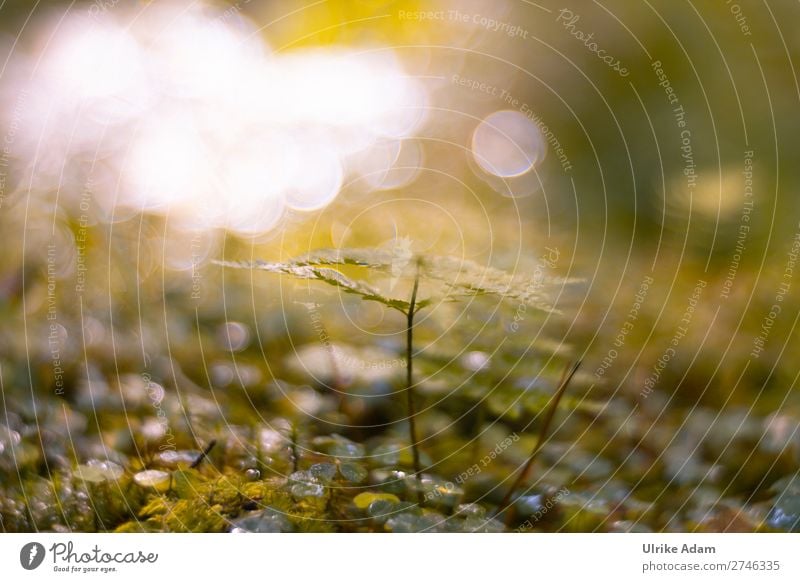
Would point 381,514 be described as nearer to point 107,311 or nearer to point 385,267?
point 385,267

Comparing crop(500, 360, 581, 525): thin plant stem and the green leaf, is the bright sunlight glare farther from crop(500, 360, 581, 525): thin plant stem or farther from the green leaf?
crop(500, 360, 581, 525): thin plant stem

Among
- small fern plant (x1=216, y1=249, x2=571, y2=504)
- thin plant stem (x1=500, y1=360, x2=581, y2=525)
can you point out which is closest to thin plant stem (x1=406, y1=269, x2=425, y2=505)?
small fern plant (x1=216, y1=249, x2=571, y2=504)

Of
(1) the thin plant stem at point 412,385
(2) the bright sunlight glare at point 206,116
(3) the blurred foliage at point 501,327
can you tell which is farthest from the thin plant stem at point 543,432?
(2) the bright sunlight glare at point 206,116

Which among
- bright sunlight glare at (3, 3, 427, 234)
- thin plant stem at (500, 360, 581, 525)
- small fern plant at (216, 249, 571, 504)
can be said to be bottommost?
thin plant stem at (500, 360, 581, 525)

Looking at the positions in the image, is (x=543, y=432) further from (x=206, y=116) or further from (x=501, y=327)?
(x=206, y=116)

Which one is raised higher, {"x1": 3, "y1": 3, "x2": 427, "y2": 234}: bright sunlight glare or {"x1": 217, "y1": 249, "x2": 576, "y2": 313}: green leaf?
{"x1": 3, "y1": 3, "x2": 427, "y2": 234}: bright sunlight glare

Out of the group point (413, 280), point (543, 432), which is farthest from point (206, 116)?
point (543, 432)

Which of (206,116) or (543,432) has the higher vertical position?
(206,116)
